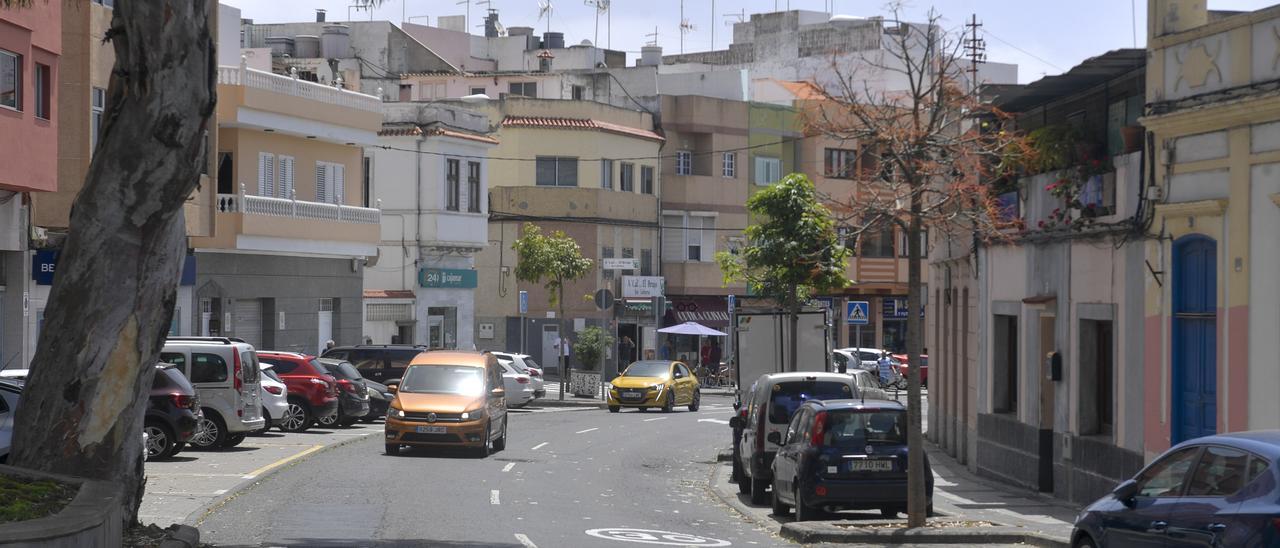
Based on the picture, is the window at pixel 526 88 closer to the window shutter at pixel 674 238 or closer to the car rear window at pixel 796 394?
the window shutter at pixel 674 238

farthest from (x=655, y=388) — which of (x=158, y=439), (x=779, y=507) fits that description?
(x=779, y=507)

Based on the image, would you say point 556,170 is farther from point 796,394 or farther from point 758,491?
point 758,491

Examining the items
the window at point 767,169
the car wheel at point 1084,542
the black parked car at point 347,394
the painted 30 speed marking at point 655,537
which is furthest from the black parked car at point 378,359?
the window at point 767,169

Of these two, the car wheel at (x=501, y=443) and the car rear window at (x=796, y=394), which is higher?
the car rear window at (x=796, y=394)

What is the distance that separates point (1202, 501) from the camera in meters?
11.1

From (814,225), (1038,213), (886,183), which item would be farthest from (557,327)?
(886,183)

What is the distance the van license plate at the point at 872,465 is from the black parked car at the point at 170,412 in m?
11.1

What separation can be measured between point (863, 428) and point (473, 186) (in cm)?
3934

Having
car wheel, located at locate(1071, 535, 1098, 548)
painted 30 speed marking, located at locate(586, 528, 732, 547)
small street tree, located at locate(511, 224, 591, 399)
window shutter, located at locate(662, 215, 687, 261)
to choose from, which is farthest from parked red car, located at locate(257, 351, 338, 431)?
window shutter, located at locate(662, 215, 687, 261)

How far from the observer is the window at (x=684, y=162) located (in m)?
68.8

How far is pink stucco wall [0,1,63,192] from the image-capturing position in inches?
1061

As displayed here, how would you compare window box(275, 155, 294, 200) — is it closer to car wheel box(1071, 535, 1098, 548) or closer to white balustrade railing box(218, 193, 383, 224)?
white balustrade railing box(218, 193, 383, 224)

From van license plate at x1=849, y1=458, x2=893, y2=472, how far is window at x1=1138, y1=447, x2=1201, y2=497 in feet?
22.0

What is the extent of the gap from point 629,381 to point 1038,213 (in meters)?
23.3
